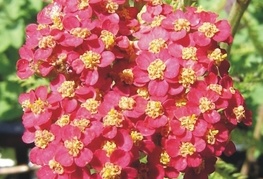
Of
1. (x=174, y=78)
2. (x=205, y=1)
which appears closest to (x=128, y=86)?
(x=174, y=78)

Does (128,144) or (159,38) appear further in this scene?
(159,38)

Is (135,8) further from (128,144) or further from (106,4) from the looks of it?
(128,144)

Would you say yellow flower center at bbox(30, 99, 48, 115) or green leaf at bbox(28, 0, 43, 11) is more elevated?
yellow flower center at bbox(30, 99, 48, 115)

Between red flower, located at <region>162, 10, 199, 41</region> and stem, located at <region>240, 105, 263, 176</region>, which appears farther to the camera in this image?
stem, located at <region>240, 105, 263, 176</region>

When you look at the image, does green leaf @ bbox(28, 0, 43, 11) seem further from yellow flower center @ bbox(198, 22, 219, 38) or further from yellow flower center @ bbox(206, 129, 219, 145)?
yellow flower center @ bbox(206, 129, 219, 145)

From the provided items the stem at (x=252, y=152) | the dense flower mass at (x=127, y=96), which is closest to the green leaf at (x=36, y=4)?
the stem at (x=252, y=152)

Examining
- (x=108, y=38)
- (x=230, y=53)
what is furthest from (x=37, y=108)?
(x=230, y=53)

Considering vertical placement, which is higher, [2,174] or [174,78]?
[174,78]

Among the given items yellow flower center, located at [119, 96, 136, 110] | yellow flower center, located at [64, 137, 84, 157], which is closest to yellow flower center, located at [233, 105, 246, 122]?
yellow flower center, located at [119, 96, 136, 110]
